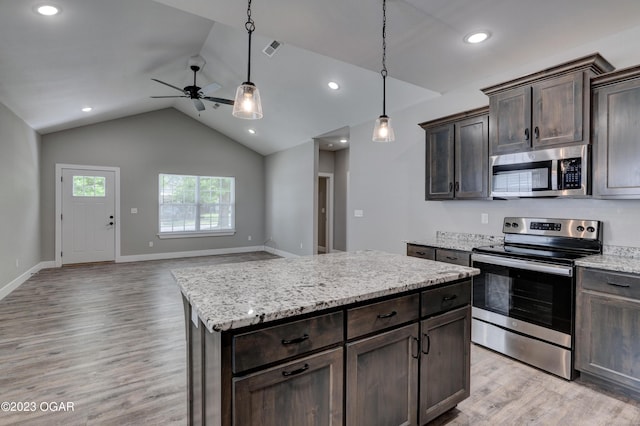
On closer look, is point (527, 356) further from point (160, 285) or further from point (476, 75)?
point (160, 285)

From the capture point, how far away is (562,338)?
2436 mm

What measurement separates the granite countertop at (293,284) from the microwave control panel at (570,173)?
1434 millimetres

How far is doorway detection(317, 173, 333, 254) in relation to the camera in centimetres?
866

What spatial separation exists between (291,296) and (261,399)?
40 centimetres

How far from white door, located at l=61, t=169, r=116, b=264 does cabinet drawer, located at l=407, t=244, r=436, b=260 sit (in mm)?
6694

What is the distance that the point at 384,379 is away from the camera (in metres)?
1.57

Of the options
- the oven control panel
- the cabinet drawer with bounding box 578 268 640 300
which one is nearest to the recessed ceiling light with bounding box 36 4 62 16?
the oven control panel

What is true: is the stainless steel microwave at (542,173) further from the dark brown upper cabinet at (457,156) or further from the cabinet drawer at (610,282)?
the cabinet drawer at (610,282)

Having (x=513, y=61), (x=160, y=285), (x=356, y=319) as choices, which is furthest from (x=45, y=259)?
(x=513, y=61)

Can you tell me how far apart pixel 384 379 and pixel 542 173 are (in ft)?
7.63

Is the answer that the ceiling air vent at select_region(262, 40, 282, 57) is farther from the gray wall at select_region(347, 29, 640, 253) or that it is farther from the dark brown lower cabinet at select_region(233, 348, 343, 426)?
the dark brown lower cabinet at select_region(233, 348, 343, 426)

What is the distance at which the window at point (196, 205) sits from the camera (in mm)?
7871

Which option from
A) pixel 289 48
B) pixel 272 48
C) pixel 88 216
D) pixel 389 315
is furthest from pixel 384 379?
pixel 88 216

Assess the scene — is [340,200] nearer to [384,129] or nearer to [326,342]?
[384,129]
